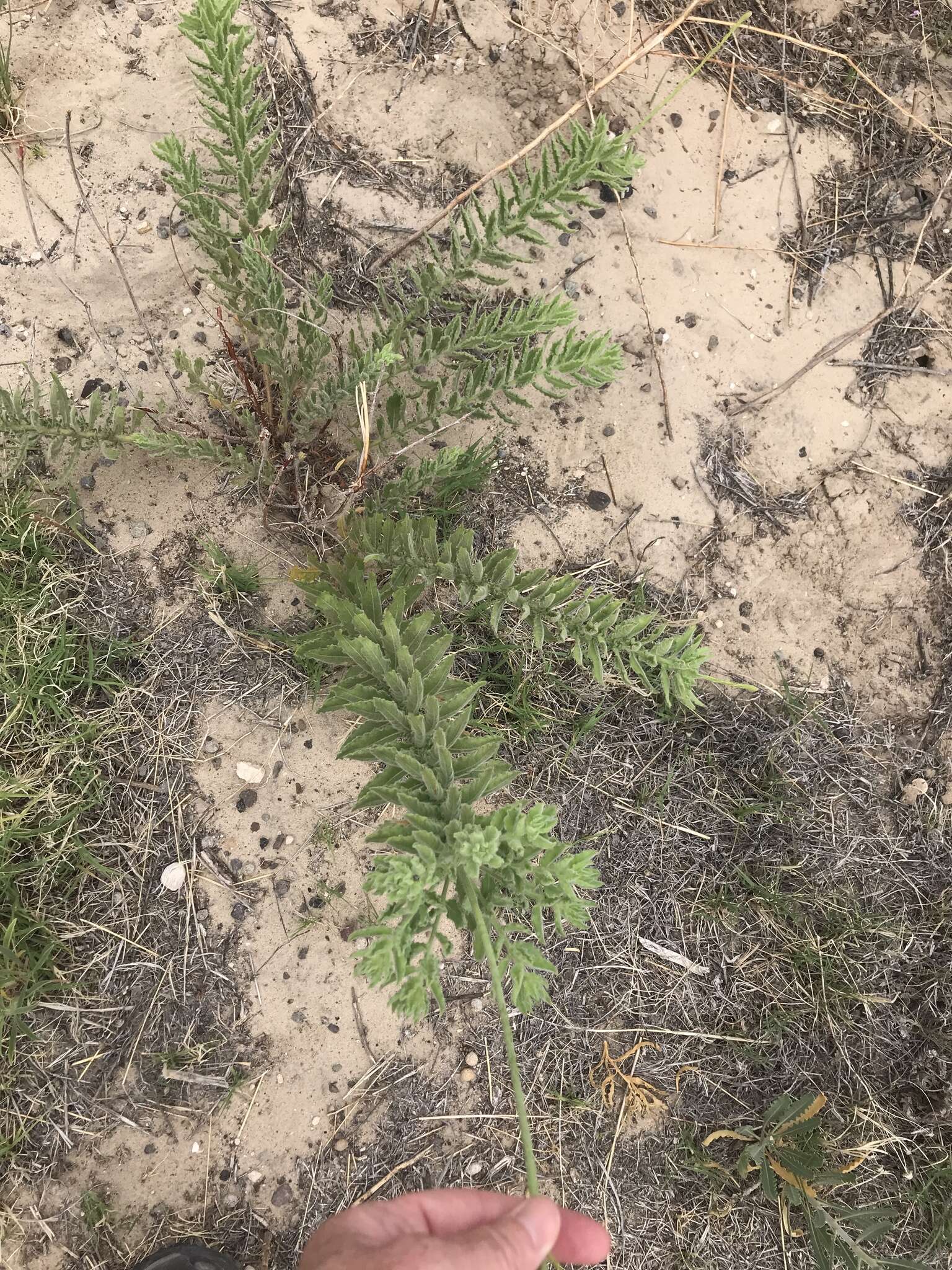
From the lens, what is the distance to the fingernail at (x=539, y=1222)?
1.73 meters

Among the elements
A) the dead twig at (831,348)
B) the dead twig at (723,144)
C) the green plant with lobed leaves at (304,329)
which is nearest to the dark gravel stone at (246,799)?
the green plant with lobed leaves at (304,329)

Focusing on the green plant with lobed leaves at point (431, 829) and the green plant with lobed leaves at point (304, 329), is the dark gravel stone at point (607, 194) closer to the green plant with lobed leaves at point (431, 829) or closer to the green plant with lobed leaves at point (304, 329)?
the green plant with lobed leaves at point (304, 329)

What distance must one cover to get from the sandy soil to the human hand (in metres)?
0.55

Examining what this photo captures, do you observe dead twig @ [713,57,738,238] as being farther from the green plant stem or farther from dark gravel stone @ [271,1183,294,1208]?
dark gravel stone @ [271,1183,294,1208]

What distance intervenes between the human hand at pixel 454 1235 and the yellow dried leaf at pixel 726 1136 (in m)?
0.69

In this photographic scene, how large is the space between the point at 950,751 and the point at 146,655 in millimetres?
2789

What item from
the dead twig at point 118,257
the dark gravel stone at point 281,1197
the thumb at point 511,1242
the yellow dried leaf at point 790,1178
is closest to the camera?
the thumb at point 511,1242

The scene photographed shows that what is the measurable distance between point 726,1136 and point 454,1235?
1.25 metres

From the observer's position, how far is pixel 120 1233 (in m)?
2.43

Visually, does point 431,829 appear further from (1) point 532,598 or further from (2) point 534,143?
(2) point 534,143

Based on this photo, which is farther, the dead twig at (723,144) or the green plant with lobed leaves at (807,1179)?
the dead twig at (723,144)

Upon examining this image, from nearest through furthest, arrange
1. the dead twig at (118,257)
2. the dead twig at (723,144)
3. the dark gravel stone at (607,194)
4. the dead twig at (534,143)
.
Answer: the dead twig at (118,257)
the dead twig at (534,143)
the dark gravel stone at (607,194)
the dead twig at (723,144)

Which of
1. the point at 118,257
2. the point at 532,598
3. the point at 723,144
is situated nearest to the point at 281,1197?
the point at 532,598

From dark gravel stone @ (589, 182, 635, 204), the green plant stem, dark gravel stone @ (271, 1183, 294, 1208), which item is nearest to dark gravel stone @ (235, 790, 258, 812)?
dark gravel stone @ (271, 1183, 294, 1208)
